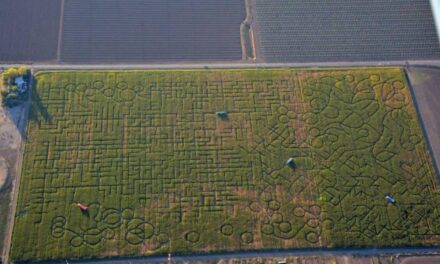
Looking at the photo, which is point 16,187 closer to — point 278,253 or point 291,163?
point 278,253

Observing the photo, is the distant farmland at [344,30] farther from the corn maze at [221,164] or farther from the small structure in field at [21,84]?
the small structure in field at [21,84]

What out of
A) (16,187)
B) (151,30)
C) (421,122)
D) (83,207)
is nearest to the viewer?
(83,207)

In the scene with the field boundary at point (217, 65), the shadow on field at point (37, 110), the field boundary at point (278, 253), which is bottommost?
the field boundary at point (278, 253)

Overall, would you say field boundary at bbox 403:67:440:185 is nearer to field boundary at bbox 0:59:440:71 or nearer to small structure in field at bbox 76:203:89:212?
field boundary at bbox 0:59:440:71

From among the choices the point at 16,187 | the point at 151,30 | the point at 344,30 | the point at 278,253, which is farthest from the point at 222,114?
the point at 16,187

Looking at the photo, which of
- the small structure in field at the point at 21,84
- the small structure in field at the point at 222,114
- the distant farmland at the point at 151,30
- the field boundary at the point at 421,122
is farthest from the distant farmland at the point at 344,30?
the small structure in field at the point at 21,84

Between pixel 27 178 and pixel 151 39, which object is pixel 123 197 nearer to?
pixel 27 178
